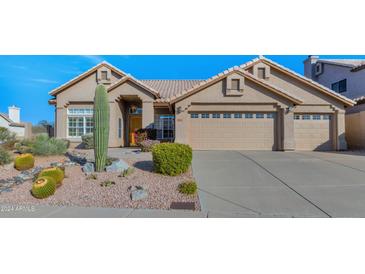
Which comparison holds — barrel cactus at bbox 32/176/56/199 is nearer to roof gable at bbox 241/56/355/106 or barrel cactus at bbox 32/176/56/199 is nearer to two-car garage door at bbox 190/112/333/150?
two-car garage door at bbox 190/112/333/150

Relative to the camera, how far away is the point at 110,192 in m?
6.41

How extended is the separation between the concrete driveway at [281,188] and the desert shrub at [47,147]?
6.88 meters

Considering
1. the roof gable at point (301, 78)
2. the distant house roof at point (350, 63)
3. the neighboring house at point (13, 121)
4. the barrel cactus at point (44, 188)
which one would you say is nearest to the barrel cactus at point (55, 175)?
the barrel cactus at point (44, 188)

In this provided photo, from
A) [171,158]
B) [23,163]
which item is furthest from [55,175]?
[171,158]

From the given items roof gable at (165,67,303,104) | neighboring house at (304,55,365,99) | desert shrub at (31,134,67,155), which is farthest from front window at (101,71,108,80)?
neighboring house at (304,55,365,99)

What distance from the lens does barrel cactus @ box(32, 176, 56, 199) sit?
6145mm

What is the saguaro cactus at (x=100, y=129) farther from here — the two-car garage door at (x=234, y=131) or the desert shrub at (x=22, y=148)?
the two-car garage door at (x=234, y=131)

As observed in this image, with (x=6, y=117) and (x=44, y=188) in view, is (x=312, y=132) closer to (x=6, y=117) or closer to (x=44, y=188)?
(x=44, y=188)

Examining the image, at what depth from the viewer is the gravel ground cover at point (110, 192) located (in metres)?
5.76

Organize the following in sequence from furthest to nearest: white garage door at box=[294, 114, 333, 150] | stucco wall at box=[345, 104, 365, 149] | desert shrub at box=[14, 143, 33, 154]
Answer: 1. stucco wall at box=[345, 104, 365, 149]
2. white garage door at box=[294, 114, 333, 150]
3. desert shrub at box=[14, 143, 33, 154]

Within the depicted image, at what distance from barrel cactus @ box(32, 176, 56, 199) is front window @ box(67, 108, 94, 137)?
12298mm

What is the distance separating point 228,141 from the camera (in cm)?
1490

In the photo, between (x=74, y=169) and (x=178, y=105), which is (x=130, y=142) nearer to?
(x=178, y=105)

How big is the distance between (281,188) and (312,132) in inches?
417
